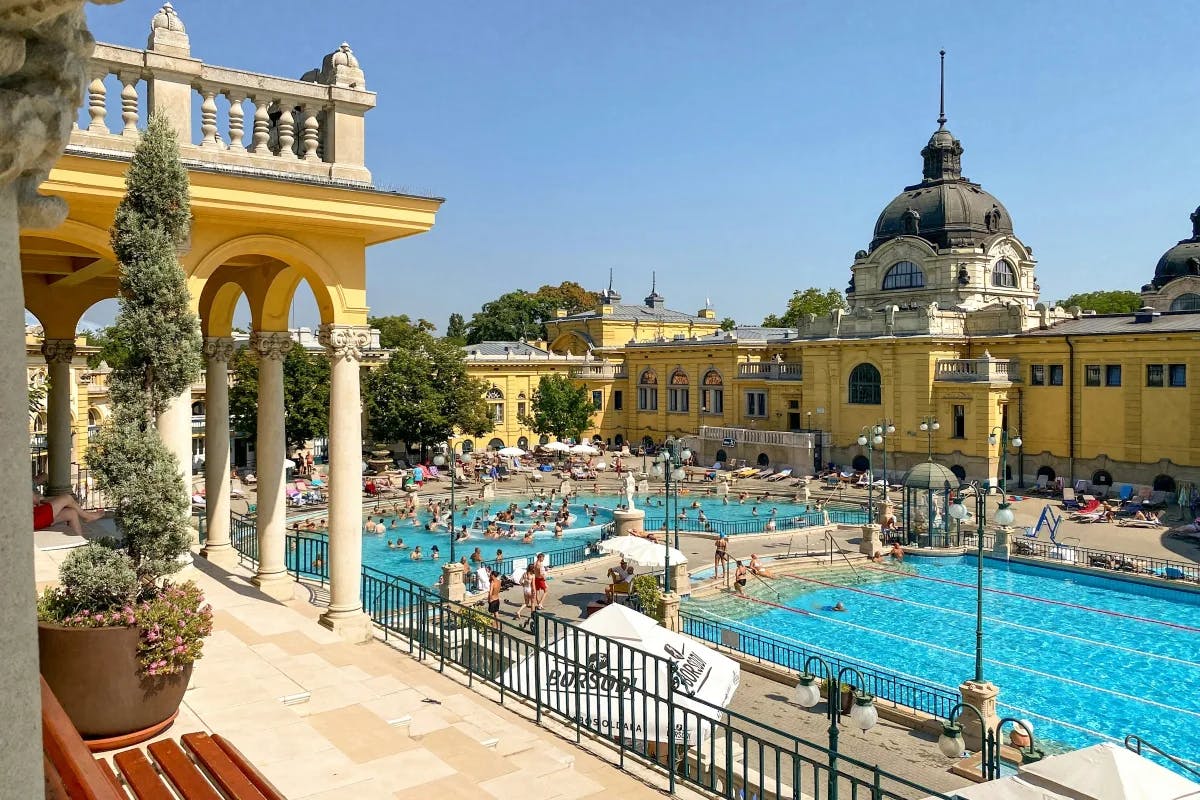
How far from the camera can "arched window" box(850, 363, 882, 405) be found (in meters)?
47.1

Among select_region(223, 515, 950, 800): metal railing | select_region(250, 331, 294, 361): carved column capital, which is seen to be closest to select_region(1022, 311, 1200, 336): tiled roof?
select_region(223, 515, 950, 800): metal railing

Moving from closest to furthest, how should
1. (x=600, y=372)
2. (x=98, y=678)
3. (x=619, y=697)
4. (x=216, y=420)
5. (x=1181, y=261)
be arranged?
(x=98, y=678)
(x=619, y=697)
(x=216, y=420)
(x=1181, y=261)
(x=600, y=372)

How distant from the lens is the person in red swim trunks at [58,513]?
1330 cm

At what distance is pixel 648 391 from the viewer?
2404 inches

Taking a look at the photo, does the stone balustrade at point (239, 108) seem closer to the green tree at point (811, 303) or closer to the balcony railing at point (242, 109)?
the balcony railing at point (242, 109)

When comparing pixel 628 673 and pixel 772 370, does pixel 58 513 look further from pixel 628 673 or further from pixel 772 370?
pixel 772 370

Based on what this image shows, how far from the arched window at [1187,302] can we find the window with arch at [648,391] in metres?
31.2

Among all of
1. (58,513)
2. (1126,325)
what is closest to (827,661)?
(58,513)

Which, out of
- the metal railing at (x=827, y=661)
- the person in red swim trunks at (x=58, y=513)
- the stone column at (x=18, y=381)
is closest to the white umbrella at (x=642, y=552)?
the metal railing at (x=827, y=661)

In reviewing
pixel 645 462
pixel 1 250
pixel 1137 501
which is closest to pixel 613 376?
pixel 645 462

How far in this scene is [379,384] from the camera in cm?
4925

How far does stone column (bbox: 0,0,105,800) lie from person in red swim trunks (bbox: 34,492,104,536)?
12789mm

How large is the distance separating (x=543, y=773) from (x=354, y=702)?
2213 mm

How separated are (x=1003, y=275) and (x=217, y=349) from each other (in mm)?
49111
